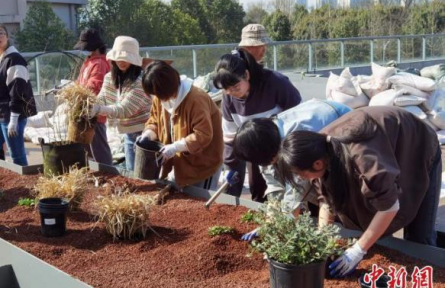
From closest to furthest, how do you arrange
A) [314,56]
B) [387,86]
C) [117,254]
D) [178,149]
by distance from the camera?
1. [117,254]
2. [178,149]
3. [387,86]
4. [314,56]

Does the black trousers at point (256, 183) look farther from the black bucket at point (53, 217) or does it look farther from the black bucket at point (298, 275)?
the black bucket at point (298, 275)

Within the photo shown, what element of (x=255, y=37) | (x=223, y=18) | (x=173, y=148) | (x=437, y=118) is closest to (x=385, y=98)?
(x=437, y=118)

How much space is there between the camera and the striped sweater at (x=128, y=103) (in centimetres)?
425

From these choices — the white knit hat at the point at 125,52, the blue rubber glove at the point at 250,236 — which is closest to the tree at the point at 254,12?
the white knit hat at the point at 125,52

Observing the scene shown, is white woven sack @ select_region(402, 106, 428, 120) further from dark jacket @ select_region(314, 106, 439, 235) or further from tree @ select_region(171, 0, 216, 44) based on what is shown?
tree @ select_region(171, 0, 216, 44)

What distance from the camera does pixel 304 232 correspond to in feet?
7.45

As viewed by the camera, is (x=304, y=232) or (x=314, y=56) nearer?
(x=304, y=232)

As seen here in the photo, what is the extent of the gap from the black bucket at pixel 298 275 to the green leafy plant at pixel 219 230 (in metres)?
0.82

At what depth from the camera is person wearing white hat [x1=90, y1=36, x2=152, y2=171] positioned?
423 cm

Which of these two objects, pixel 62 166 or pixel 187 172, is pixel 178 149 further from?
pixel 62 166

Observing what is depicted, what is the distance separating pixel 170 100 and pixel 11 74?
1.89 meters

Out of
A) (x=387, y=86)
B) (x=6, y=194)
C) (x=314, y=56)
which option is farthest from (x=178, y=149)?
(x=314, y=56)

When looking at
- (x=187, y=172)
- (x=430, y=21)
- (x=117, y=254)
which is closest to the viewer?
(x=117, y=254)

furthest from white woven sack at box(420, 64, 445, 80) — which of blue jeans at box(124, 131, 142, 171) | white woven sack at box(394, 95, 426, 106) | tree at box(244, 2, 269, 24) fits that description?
tree at box(244, 2, 269, 24)
